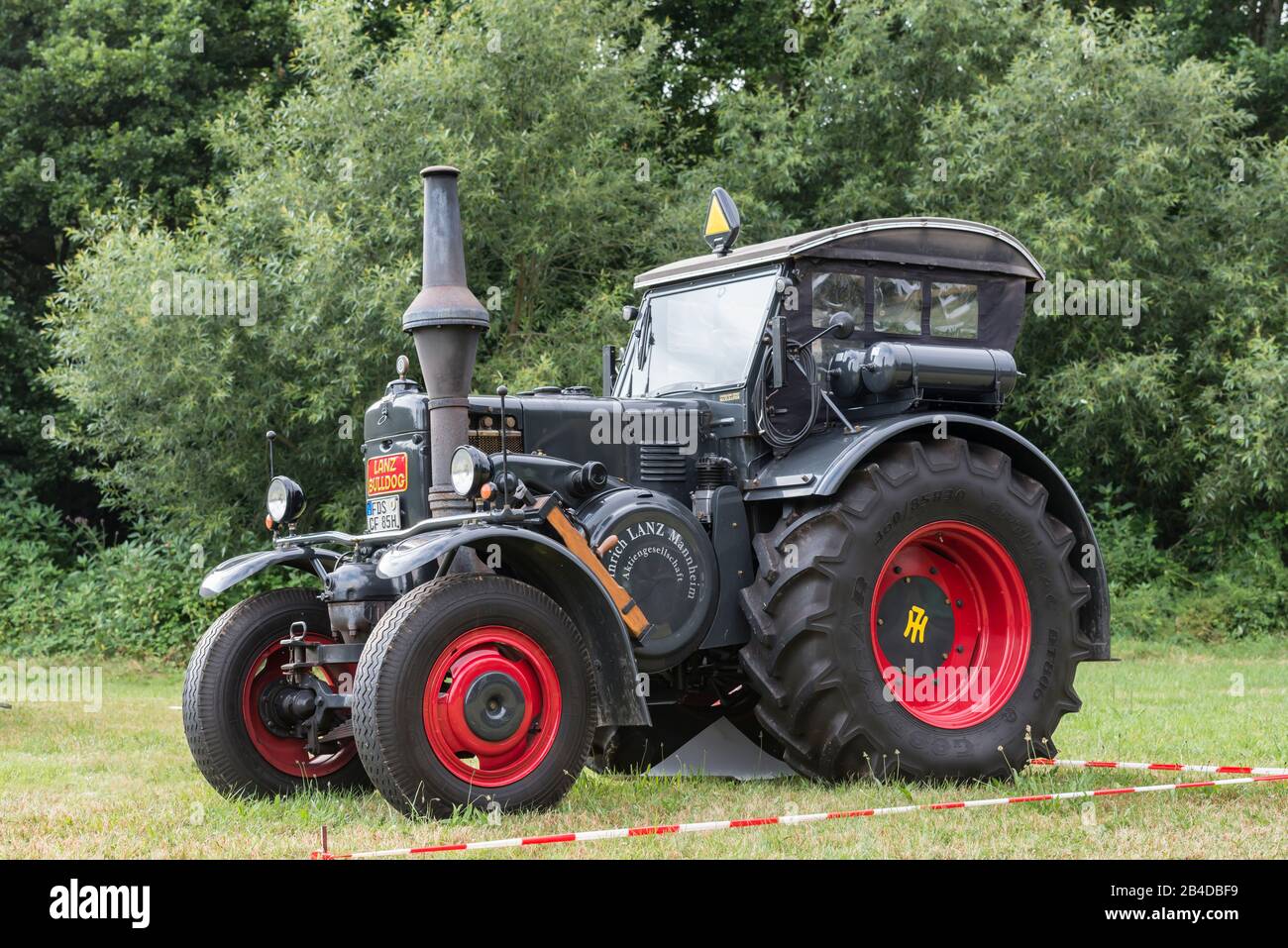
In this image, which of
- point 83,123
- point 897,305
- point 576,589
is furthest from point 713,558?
point 83,123

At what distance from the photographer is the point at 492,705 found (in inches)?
251

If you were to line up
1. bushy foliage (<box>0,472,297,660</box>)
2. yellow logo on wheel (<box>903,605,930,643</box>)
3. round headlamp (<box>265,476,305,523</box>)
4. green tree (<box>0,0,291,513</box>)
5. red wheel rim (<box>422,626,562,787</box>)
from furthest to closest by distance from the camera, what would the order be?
green tree (<box>0,0,291,513</box>), bushy foliage (<box>0,472,297,660</box>), yellow logo on wheel (<box>903,605,930,643</box>), round headlamp (<box>265,476,305,523</box>), red wheel rim (<box>422,626,562,787</box>)

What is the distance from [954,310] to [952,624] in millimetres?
1732

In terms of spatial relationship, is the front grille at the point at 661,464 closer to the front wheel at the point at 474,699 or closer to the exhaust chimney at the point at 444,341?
the exhaust chimney at the point at 444,341

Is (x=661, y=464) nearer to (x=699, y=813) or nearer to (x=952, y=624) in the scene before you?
(x=952, y=624)

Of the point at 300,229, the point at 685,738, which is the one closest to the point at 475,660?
the point at 685,738

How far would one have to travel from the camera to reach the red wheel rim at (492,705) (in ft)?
20.5

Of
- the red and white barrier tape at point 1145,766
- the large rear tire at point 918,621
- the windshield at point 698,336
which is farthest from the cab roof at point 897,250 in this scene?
the red and white barrier tape at point 1145,766

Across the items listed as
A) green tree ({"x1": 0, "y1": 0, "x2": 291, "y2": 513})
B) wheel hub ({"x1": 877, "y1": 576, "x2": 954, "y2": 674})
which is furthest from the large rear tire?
green tree ({"x1": 0, "y1": 0, "x2": 291, "y2": 513})

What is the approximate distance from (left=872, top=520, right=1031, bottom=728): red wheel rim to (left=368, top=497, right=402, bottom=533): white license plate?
2358mm

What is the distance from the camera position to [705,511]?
299 inches

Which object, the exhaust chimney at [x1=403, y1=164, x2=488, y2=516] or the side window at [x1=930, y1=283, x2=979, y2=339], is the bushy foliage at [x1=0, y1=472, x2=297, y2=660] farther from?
the side window at [x1=930, y1=283, x2=979, y2=339]

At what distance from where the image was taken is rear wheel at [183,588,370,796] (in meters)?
7.19

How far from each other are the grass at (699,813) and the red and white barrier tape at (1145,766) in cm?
6
